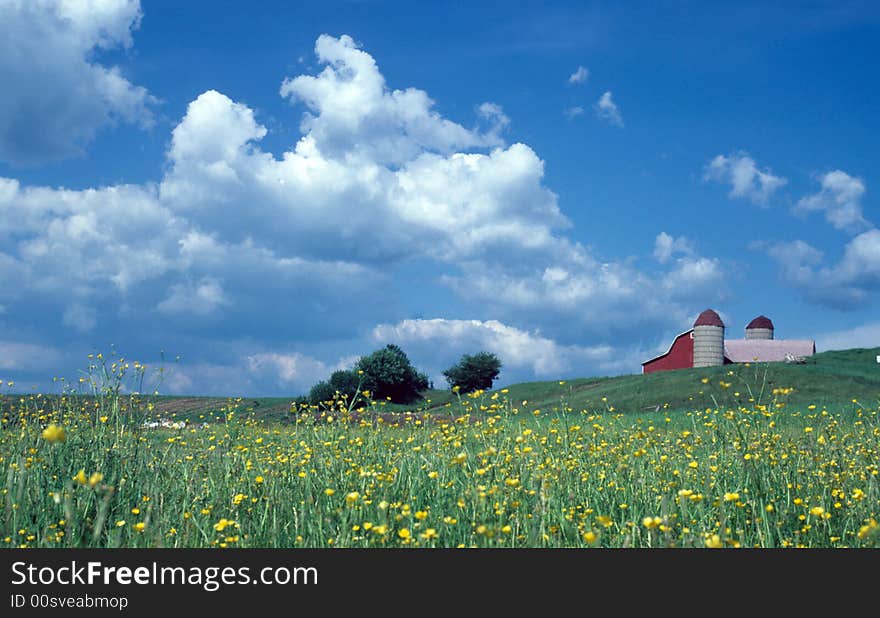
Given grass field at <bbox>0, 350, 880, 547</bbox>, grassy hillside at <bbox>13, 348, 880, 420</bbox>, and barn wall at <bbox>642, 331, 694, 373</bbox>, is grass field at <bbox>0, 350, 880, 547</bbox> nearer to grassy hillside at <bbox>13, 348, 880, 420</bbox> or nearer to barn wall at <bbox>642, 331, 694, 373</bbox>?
grassy hillside at <bbox>13, 348, 880, 420</bbox>

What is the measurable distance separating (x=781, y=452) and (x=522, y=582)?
552 cm

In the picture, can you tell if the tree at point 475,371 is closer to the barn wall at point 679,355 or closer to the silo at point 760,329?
the barn wall at point 679,355

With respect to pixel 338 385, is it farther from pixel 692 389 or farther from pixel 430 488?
pixel 430 488

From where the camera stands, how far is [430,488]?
6887mm

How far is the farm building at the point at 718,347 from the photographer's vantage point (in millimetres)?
62281

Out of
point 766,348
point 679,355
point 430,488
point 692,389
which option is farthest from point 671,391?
point 766,348

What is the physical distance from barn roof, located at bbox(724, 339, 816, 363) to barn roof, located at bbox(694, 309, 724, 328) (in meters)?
8.86

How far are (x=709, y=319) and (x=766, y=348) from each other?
1611 cm

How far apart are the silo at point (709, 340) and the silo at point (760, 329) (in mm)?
19768

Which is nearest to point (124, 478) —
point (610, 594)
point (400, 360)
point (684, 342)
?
point (610, 594)

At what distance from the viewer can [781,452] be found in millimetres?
8117

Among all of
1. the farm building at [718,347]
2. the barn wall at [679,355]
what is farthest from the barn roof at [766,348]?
the barn wall at [679,355]

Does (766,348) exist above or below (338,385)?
above

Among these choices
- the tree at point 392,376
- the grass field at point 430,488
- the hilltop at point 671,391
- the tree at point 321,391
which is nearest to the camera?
the grass field at point 430,488
